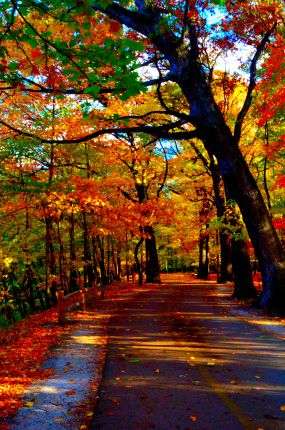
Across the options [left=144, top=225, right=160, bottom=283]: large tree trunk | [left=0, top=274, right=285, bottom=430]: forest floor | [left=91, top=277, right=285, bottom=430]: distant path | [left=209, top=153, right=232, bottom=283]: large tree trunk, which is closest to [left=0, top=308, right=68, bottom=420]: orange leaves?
[left=0, top=274, right=285, bottom=430]: forest floor

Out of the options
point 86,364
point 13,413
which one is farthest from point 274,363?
point 13,413

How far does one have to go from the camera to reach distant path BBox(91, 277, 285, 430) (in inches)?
186

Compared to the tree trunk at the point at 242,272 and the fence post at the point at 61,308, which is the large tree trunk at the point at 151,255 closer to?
the tree trunk at the point at 242,272

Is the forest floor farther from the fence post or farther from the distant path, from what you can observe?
the fence post

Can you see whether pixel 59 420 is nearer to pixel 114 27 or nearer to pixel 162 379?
pixel 162 379

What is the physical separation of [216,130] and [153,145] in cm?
1493

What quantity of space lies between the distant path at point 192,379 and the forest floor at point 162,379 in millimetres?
14

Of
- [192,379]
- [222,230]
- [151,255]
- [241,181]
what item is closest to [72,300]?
[241,181]

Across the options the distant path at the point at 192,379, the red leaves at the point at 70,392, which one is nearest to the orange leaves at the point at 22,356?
the red leaves at the point at 70,392

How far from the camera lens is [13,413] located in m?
5.01

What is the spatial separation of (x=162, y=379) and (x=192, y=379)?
1.63ft

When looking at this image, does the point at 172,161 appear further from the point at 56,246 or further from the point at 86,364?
the point at 86,364

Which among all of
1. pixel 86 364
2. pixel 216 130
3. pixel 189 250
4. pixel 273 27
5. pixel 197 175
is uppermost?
pixel 273 27

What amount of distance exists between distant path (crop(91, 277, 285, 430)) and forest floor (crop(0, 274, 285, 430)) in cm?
1
